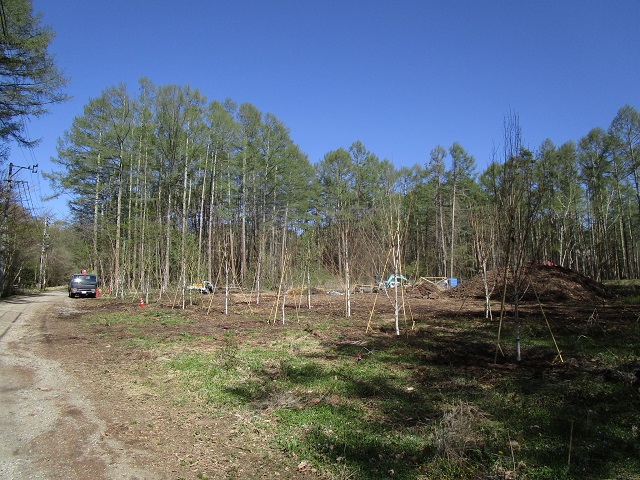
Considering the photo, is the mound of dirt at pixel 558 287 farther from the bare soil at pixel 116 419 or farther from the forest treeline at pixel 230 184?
the bare soil at pixel 116 419

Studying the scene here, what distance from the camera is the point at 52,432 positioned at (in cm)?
445

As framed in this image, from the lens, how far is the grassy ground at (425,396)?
358 cm

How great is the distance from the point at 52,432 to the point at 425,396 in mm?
4860

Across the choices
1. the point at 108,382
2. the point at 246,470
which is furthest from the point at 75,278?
the point at 246,470

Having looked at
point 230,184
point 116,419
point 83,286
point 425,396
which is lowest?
point 116,419

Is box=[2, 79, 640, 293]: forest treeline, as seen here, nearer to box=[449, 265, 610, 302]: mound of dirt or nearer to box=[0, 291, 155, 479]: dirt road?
box=[449, 265, 610, 302]: mound of dirt

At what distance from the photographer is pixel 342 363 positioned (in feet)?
24.5

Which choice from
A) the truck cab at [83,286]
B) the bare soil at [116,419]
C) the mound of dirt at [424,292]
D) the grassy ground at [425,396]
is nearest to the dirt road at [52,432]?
the bare soil at [116,419]

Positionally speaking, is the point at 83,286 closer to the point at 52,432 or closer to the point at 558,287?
the point at 52,432

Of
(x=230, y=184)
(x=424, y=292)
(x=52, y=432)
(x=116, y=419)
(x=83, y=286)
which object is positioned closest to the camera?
(x=52, y=432)

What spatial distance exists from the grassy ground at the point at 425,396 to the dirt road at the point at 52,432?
109cm

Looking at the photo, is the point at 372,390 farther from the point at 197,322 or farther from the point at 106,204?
the point at 106,204

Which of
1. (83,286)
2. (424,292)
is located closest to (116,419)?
(424,292)

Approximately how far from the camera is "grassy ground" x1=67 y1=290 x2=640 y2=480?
358 centimetres
